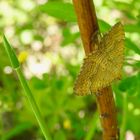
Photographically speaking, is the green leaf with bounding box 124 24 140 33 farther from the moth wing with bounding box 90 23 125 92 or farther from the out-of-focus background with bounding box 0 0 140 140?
the moth wing with bounding box 90 23 125 92

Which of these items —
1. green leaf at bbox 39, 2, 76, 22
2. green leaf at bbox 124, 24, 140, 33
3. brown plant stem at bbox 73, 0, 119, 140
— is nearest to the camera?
brown plant stem at bbox 73, 0, 119, 140

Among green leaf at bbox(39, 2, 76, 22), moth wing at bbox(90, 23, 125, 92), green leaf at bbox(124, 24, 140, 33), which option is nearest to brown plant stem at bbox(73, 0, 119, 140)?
moth wing at bbox(90, 23, 125, 92)

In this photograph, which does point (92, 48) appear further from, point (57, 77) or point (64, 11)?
point (57, 77)

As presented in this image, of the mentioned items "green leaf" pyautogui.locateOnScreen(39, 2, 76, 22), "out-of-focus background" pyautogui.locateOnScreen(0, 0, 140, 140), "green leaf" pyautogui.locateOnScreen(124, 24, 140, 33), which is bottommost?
"out-of-focus background" pyautogui.locateOnScreen(0, 0, 140, 140)

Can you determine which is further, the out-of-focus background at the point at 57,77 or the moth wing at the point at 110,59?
the out-of-focus background at the point at 57,77

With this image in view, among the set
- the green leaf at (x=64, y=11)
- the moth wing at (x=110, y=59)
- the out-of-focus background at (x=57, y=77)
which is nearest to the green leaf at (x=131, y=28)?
the out-of-focus background at (x=57, y=77)

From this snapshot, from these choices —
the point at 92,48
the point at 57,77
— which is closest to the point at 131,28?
the point at 92,48

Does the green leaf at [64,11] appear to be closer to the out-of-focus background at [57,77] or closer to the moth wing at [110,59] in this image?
the out-of-focus background at [57,77]
